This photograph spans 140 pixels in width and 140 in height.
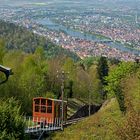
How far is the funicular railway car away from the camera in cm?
2356

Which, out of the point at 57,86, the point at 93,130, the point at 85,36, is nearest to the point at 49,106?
the point at 93,130

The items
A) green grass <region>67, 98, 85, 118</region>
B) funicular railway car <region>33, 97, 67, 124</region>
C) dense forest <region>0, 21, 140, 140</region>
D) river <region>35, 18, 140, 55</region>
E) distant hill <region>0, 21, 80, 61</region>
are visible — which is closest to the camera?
dense forest <region>0, 21, 140, 140</region>

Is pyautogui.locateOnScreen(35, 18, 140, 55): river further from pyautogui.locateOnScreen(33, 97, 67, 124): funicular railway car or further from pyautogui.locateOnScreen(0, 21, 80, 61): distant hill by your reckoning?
pyautogui.locateOnScreen(33, 97, 67, 124): funicular railway car

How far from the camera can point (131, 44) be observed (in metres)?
115

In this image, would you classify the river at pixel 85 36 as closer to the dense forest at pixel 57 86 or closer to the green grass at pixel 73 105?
the dense forest at pixel 57 86

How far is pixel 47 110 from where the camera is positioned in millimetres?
23719

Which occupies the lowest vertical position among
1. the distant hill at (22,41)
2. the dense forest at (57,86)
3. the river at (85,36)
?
the river at (85,36)

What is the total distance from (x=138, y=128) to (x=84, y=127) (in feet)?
35.4

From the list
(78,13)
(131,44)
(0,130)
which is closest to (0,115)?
(0,130)

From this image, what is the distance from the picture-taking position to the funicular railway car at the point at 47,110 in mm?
23558

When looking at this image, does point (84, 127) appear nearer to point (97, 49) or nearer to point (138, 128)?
point (138, 128)

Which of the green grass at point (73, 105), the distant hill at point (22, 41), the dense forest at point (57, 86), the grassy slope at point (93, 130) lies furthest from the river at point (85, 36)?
the grassy slope at point (93, 130)

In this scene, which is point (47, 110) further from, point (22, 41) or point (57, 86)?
point (22, 41)

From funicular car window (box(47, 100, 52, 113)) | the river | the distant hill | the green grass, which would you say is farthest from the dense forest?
the river
